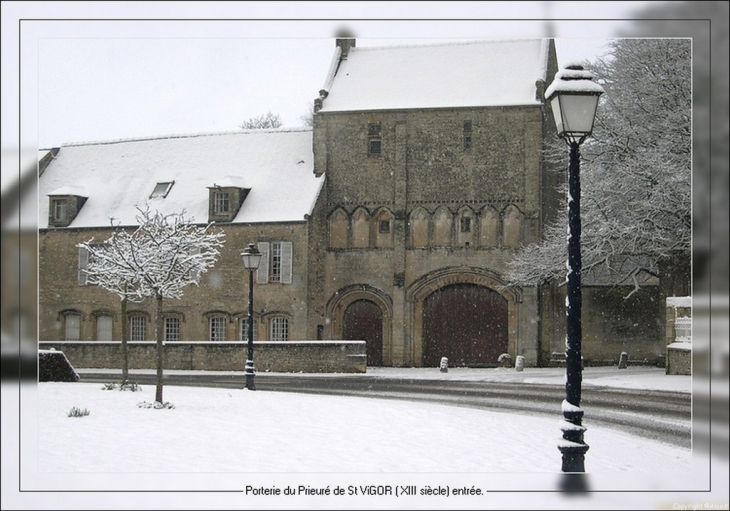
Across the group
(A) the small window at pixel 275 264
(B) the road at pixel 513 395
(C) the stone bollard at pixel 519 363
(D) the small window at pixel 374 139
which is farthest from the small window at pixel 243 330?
(C) the stone bollard at pixel 519 363

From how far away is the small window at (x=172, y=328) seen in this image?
128ft

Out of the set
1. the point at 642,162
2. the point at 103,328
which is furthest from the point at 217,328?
the point at 642,162

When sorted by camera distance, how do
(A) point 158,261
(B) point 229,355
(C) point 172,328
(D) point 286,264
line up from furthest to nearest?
1. (C) point 172,328
2. (D) point 286,264
3. (B) point 229,355
4. (A) point 158,261

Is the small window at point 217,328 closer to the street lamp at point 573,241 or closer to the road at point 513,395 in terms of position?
the road at point 513,395

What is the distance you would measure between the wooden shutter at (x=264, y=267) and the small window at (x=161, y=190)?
5953 millimetres

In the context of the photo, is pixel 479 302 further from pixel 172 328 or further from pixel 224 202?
pixel 172 328

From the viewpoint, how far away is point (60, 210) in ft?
135

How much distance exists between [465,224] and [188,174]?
513 inches

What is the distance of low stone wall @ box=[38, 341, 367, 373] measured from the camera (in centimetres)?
3216

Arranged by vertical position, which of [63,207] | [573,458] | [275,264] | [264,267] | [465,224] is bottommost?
[573,458]

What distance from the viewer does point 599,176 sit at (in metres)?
29.3

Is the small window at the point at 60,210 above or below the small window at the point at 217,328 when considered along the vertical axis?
above

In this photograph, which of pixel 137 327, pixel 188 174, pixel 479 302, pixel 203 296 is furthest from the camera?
pixel 188 174

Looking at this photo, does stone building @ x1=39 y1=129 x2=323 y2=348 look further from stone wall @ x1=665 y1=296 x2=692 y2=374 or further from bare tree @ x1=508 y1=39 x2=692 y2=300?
stone wall @ x1=665 y1=296 x2=692 y2=374
